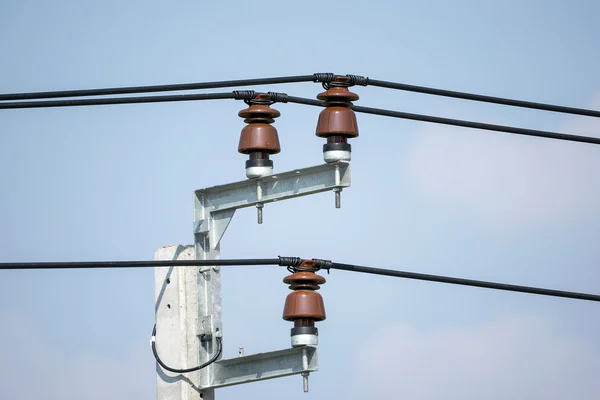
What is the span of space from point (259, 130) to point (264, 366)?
215 centimetres

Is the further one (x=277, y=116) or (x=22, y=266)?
(x=277, y=116)

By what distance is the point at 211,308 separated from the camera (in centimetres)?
1738

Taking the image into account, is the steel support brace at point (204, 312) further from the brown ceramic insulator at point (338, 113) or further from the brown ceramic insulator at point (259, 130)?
the brown ceramic insulator at point (338, 113)

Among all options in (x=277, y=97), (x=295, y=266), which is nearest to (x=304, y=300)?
(x=295, y=266)

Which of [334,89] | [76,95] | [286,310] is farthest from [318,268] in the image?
[76,95]

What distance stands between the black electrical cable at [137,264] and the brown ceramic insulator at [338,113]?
127 centimetres

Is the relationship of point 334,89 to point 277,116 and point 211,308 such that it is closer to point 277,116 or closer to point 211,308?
point 277,116

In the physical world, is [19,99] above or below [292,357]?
above

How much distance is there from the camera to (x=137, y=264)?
1667 cm

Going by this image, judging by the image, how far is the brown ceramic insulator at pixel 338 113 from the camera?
1705 cm

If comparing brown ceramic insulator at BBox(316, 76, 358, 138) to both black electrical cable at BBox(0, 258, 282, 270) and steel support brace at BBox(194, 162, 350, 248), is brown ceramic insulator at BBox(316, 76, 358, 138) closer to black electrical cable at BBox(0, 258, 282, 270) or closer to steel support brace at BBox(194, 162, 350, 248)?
steel support brace at BBox(194, 162, 350, 248)

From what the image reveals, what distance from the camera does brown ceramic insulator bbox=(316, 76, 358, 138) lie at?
671 inches

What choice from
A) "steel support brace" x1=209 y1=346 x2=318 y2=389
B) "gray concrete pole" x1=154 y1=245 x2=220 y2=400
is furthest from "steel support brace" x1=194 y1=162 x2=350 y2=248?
"steel support brace" x1=209 y1=346 x2=318 y2=389

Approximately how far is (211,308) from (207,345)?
1.14 ft
